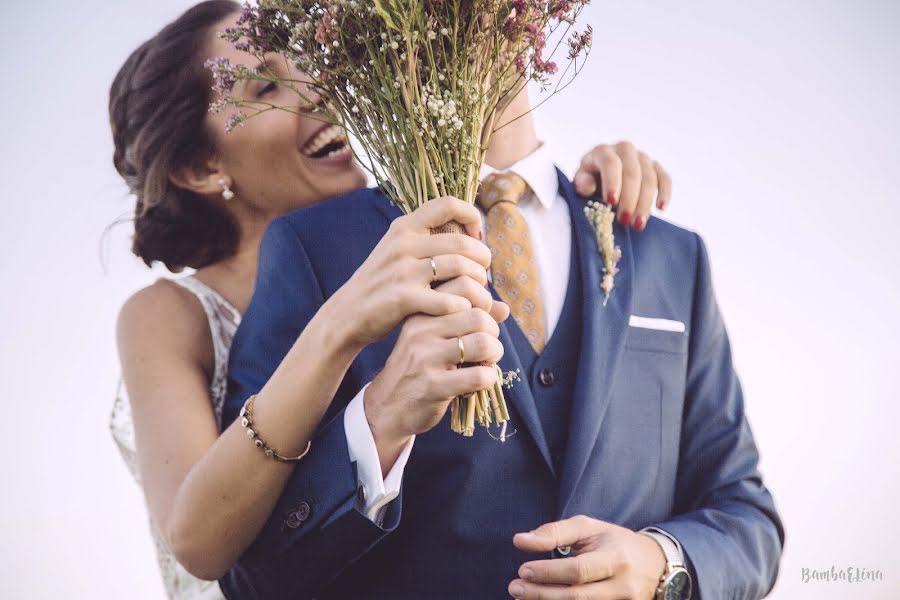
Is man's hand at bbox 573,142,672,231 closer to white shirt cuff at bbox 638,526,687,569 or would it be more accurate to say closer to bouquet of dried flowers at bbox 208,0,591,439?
bouquet of dried flowers at bbox 208,0,591,439

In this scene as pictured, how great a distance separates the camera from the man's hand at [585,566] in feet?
5.12

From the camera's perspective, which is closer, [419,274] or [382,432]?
[419,274]

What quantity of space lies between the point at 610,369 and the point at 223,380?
1.31 m

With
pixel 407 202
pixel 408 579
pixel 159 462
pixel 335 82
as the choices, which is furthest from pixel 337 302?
pixel 159 462

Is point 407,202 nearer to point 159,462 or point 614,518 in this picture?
point 614,518

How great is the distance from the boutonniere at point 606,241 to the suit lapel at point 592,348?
12 mm

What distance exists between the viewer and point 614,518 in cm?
184

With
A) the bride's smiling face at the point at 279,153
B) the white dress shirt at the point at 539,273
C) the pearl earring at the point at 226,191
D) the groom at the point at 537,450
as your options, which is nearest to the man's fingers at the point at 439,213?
the groom at the point at 537,450

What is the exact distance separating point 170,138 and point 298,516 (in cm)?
163

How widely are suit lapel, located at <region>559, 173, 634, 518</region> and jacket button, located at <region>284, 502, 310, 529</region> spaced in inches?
20.3

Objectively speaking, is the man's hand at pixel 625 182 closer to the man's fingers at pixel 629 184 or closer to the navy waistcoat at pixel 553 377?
the man's fingers at pixel 629 184

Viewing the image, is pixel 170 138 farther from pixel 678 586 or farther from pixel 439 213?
pixel 678 586

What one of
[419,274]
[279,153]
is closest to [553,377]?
[419,274]

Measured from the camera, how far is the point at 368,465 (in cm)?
158
